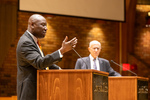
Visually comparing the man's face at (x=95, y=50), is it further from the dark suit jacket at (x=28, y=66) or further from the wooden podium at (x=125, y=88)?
the dark suit jacket at (x=28, y=66)

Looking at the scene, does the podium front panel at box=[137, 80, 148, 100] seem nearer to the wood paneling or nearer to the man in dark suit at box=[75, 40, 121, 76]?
the man in dark suit at box=[75, 40, 121, 76]

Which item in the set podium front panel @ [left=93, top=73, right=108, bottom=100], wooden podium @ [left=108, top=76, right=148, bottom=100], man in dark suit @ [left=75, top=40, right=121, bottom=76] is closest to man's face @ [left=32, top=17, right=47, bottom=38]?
podium front panel @ [left=93, top=73, right=108, bottom=100]

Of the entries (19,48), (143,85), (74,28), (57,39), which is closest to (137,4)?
(74,28)

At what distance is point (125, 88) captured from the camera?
4.16 m

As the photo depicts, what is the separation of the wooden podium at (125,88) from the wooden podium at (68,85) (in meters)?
1.60

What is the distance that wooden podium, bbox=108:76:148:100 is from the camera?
4.12 metres

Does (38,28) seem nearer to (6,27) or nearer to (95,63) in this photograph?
(95,63)

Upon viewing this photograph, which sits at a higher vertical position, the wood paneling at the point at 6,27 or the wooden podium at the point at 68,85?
the wood paneling at the point at 6,27

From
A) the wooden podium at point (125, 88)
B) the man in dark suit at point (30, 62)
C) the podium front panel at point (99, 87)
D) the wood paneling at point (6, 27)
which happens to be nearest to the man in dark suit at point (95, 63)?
the wooden podium at point (125, 88)

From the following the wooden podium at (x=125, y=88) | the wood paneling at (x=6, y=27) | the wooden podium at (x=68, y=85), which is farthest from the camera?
the wood paneling at (x=6, y=27)

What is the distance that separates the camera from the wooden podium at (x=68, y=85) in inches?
96.3

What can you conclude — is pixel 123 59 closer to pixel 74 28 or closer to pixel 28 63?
pixel 74 28

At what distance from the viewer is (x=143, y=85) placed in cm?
432

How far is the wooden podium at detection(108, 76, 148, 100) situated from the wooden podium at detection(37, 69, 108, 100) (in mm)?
1598
